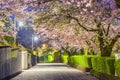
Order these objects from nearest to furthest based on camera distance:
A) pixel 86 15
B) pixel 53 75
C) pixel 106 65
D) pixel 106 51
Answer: pixel 106 65, pixel 86 15, pixel 106 51, pixel 53 75

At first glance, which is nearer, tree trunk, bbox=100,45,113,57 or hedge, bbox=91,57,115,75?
hedge, bbox=91,57,115,75

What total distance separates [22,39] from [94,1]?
9495 centimetres

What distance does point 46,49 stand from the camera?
115750mm

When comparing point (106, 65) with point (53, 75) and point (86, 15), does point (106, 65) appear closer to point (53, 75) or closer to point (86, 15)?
point (86, 15)

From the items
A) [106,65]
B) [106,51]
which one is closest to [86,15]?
[106,65]

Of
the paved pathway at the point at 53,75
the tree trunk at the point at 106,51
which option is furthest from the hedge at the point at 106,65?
the tree trunk at the point at 106,51

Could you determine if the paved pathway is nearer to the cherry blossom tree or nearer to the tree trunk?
the tree trunk

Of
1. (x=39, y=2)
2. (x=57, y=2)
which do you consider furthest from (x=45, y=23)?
(x=39, y=2)

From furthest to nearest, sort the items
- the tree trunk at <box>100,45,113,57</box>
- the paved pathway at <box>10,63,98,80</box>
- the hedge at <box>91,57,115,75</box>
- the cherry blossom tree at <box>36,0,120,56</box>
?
the tree trunk at <box>100,45,113,57</box>
the paved pathway at <box>10,63,98,80</box>
the hedge at <box>91,57,115,75</box>
the cherry blossom tree at <box>36,0,120,56</box>

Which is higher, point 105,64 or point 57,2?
point 57,2

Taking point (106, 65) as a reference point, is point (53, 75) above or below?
below

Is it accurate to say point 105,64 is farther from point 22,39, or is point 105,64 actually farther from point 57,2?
point 22,39

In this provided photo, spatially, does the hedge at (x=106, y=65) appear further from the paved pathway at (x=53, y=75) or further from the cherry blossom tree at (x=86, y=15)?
the cherry blossom tree at (x=86, y=15)

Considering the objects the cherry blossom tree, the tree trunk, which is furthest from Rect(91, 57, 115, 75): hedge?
the tree trunk
